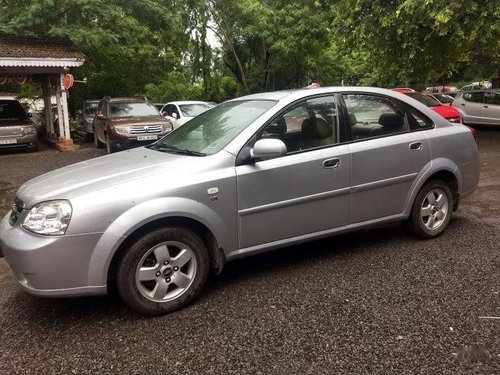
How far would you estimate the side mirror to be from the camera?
3556 mm

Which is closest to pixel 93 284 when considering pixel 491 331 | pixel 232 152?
pixel 232 152

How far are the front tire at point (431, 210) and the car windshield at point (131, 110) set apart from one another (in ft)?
31.0

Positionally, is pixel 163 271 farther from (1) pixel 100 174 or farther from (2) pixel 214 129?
(2) pixel 214 129

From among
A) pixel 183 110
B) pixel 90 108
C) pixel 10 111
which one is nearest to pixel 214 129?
pixel 183 110

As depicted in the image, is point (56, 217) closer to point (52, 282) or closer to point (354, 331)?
point (52, 282)

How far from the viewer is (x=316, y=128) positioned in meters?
4.16

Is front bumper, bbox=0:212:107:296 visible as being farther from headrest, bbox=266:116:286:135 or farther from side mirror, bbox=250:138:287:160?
headrest, bbox=266:116:286:135

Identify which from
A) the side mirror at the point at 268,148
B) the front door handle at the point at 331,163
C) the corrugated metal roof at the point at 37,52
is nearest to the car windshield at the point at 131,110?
the corrugated metal roof at the point at 37,52

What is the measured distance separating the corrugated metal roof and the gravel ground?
10592 millimetres

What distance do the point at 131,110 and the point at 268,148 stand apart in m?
10.3

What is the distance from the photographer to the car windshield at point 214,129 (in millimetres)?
3875

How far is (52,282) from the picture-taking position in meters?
3.07

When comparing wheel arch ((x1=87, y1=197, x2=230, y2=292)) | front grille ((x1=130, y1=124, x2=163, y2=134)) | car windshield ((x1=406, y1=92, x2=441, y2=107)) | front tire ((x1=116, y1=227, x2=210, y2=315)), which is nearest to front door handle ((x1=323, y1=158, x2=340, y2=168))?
wheel arch ((x1=87, y1=197, x2=230, y2=292))

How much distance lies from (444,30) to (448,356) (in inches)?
389
